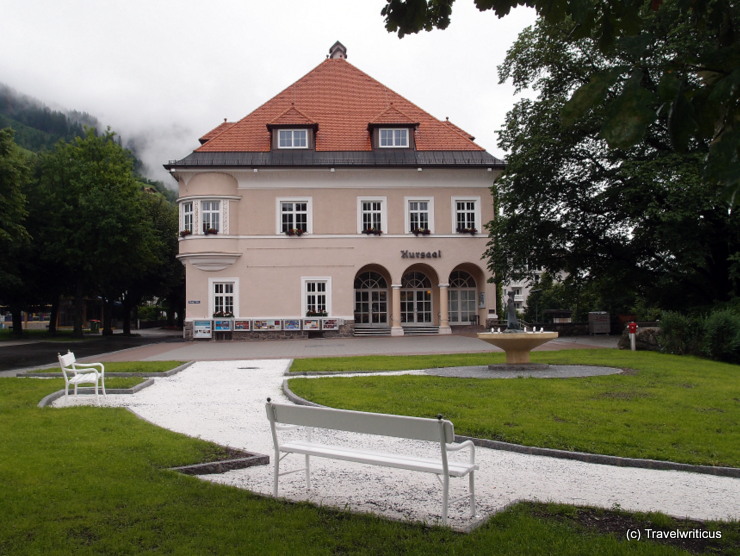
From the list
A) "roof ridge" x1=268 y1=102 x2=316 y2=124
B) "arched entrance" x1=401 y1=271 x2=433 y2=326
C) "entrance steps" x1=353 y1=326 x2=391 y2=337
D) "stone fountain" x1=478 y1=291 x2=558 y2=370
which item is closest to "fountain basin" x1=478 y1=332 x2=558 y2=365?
"stone fountain" x1=478 y1=291 x2=558 y2=370

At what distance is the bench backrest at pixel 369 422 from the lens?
5.16 metres

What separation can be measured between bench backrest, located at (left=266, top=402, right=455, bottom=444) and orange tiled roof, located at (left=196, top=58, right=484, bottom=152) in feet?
103

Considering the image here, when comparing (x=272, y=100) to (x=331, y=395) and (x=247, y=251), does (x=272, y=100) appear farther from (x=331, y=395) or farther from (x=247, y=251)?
(x=331, y=395)

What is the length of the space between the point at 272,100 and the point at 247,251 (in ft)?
33.8

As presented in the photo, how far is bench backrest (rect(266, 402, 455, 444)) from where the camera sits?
5.16 m

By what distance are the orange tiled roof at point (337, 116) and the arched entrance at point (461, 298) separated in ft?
23.5

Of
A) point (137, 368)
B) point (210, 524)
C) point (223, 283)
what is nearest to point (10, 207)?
point (223, 283)

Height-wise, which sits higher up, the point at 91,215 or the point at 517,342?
the point at 91,215

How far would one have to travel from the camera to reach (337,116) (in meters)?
38.9

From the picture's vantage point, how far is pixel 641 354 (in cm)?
2069

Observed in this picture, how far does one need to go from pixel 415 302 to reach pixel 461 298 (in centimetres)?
261

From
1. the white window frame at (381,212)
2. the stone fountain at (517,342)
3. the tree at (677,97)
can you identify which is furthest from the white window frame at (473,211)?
the tree at (677,97)

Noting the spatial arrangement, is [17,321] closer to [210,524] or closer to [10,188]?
[10,188]

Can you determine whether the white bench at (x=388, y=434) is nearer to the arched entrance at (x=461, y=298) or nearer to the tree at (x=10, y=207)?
the tree at (x=10, y=207)
